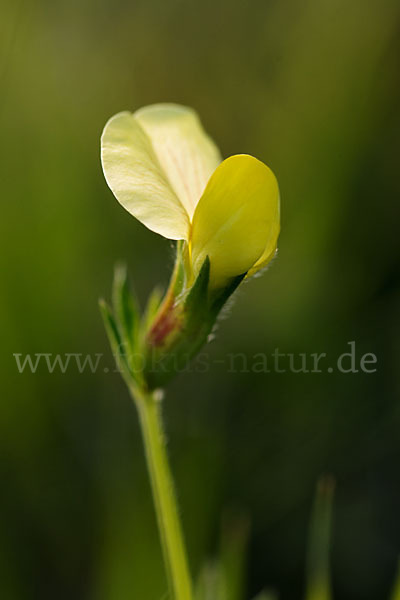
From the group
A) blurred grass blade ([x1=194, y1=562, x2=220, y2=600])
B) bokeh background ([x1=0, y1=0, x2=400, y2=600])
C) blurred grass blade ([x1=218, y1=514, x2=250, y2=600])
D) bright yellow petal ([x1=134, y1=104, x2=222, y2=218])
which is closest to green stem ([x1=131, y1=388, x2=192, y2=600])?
blurred grass blade ([x1=194, y1=562, x2=220, y2=600])

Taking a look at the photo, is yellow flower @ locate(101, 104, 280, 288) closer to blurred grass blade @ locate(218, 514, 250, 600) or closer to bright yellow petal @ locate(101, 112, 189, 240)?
bright yellow petal @ locate(101, 112, 189, 240)

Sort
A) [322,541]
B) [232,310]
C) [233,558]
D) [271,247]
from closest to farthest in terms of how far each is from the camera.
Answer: [271,247] → [322,541] → [233,558] → [232,310]

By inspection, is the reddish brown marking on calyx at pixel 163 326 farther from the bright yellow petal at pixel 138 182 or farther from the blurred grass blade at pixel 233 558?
the blurred grass blade at pixel 233 558

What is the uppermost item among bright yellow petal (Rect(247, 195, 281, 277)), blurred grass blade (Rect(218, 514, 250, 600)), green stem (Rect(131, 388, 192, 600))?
bright yellow petal (Rect(247, 195, 281, 277))

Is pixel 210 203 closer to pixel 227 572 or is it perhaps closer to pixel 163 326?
pixel 163 326

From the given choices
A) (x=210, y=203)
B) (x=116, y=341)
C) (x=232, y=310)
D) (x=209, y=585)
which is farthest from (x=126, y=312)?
(x=232, y=310)

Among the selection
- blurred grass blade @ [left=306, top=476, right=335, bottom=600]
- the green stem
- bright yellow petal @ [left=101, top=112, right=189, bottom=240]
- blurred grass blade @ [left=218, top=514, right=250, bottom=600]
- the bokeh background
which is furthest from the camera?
the bokeh background
